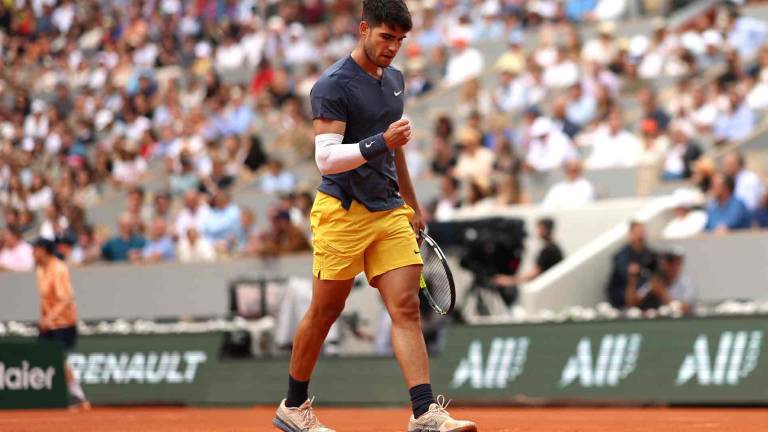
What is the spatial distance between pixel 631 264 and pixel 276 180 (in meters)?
7.29

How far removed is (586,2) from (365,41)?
658 inches

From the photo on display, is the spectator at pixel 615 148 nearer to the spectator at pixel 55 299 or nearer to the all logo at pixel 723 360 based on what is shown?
the all logo at pixel 723 360

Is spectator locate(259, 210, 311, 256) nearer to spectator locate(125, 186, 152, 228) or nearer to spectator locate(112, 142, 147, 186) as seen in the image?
spectator locate(125, 186, 152, 228)

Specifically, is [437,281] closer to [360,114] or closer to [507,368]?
[360,114]

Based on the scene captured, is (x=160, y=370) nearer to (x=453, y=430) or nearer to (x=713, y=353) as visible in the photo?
(x=713, y=353)

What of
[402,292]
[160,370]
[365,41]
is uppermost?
[365,41]

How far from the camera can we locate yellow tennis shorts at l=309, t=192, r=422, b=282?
330 inches

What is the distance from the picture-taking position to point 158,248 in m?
21.8

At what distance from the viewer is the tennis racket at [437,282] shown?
8.69 meters

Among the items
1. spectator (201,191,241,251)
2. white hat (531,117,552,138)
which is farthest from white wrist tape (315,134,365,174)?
spectator (201,191,241,251)

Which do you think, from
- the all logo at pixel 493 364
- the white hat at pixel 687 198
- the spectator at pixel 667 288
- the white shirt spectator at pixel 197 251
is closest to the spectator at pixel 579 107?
the white hat at pixel 687 198

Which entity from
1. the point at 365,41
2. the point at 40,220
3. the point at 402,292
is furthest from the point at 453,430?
the point at 40,220

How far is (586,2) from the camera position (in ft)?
80.2

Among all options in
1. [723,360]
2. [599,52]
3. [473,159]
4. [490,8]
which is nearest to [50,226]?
[473,159]
